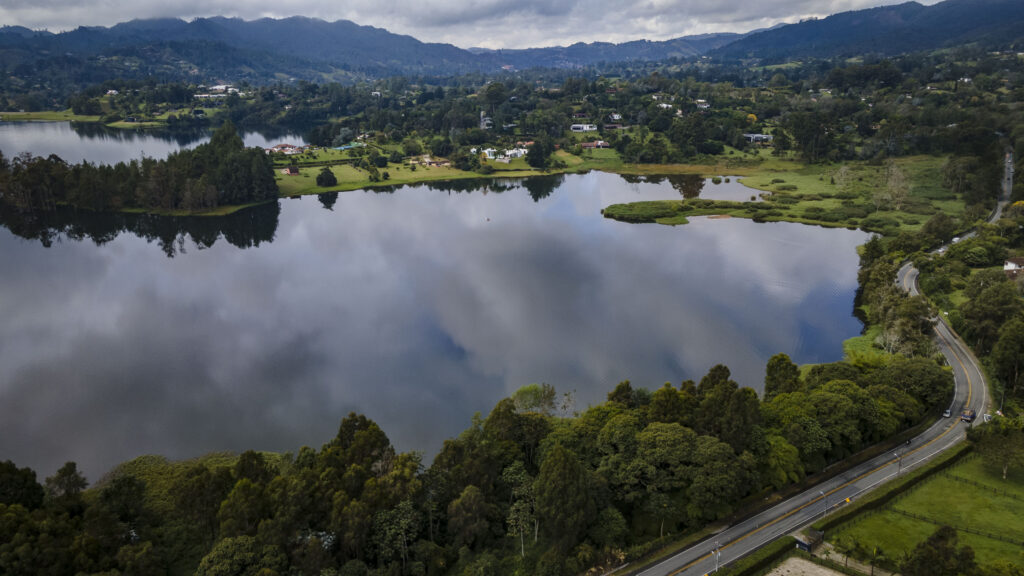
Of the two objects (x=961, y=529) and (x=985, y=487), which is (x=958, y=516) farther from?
(x=985, y=487)

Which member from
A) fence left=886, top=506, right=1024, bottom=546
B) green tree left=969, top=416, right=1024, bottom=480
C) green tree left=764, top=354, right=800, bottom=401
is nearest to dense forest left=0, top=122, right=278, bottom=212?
green tree left=764, top=354, right=800, bottom=401

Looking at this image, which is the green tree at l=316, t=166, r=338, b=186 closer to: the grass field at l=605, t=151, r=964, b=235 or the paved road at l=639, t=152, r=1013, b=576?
the grass field at l=605, t=151, r=964, b=235

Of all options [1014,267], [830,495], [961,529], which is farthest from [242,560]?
[1014,267]

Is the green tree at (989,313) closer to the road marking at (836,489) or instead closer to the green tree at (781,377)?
the road marking at (836,489)

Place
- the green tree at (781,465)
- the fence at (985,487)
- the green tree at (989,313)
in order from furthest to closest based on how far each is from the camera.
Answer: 1. the green tree at (989,313)
2. the fence at (985,487)
3. the green tree at (781,465)

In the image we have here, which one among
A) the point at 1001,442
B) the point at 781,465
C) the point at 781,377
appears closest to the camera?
the point at 781,465

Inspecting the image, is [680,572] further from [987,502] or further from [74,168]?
[74,168]

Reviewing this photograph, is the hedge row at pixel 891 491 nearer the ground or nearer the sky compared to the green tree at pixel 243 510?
nearer the ground

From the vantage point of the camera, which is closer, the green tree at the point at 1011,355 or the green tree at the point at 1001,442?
the green tree at the point at 1001,442

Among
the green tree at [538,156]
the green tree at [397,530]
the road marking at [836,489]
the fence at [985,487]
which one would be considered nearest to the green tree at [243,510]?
the green tree at [397,530]
